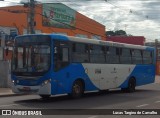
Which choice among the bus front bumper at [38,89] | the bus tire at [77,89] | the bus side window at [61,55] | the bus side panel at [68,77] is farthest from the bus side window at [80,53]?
the bus front bumper at [38,89]

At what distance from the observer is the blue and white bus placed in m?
Answer: 18.8

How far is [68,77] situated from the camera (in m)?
19.8

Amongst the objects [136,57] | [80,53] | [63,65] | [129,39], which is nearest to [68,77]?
[63,65]

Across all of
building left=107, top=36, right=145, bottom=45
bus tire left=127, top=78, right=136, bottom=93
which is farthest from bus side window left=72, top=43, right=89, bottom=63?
building left=107, top=36, right=145, bottom=45

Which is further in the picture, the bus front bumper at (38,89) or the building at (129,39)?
the building at (129,39)

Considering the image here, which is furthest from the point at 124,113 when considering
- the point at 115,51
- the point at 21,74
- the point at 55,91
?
the point at 115,51

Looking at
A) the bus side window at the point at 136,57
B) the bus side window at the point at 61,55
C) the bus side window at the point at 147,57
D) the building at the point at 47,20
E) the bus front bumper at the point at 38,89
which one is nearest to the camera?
the bus front bumper at the point at 38,89

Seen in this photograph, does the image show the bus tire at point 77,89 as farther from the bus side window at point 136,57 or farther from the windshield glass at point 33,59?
the bus side window at point 136,57

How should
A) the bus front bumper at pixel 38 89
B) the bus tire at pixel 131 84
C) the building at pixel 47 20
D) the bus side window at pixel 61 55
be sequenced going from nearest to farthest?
the bus front bumper at pixel 38 89
the bus side window at pixel 61 55
the bus tire at pixel 131 84
the building at pixel 47 20

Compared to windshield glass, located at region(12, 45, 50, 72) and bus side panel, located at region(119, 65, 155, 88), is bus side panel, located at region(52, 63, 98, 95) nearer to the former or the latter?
windshield glass, located at region(12, 45, 50, 72)

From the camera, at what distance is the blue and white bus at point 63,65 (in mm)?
18797

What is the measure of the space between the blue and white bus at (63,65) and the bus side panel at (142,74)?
1780mm

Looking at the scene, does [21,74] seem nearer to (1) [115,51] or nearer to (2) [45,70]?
(2) [45,70]

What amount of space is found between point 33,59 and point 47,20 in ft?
92.0
